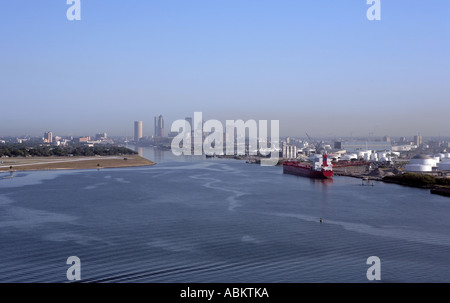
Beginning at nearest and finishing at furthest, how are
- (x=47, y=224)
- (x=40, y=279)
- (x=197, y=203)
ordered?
(x=40, y=279) < (x=47, y=224) < (x=197, y=203)

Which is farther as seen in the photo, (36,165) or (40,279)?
(36,165)

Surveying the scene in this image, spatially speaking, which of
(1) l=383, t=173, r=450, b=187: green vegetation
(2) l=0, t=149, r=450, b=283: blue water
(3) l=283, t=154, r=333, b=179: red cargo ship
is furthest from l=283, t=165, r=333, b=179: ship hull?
(2) l=0, t=149, r=450, b=283: blue water

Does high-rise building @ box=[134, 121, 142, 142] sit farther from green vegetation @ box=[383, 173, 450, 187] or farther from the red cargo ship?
green vegetation @ box=[383, 173, 450, 187]

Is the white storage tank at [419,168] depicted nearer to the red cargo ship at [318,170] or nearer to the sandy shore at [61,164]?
the red cargo ship at [318,170]

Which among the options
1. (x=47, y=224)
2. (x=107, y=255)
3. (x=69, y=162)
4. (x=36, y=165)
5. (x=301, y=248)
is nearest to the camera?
(x=107, y=255)

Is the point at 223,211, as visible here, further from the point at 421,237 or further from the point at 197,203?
the point at 421,237

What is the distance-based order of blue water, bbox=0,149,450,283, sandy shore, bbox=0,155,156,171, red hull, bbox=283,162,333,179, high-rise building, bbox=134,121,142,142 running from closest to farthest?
blue water, bbox=0,149,450,283
red hull, bbox=283,162,333,179
sandy shore, bbox=0,155,156,171
high-rise building, bbox=134,121,142,142

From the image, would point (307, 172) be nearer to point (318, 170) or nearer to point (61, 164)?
point (318, 170)

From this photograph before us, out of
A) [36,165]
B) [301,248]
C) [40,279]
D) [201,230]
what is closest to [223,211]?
[201,230]
